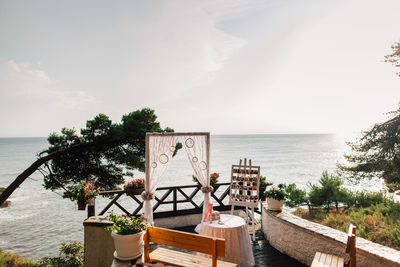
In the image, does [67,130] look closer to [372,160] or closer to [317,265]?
[317,265]

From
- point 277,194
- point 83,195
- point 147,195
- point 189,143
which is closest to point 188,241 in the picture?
point 147,195

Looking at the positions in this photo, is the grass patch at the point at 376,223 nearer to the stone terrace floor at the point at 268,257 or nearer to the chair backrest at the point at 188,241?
the stone terrace floor at the point at 268,257

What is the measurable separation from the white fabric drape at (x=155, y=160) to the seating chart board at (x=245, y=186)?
166 cm

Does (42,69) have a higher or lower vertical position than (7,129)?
higher

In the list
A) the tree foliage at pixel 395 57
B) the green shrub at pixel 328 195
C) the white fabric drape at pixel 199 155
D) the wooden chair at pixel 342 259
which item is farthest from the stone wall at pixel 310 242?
the tree foliage at pixel 395 57

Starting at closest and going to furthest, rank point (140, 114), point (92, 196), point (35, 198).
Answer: point (92, 196)
point (140, 114)
point (35, 198)

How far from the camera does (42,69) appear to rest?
2286 centimetres

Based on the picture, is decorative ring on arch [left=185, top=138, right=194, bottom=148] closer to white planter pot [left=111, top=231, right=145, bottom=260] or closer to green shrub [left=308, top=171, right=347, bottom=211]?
white planter pot [left=111, top=231, right=145, bottom=260]

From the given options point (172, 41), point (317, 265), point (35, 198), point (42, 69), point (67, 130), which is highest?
point (42, 69)

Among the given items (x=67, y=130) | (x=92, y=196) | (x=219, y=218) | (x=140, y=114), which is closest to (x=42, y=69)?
(x=67, y=130)

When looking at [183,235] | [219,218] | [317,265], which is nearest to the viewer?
[183,235]

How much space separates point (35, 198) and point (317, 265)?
1107 inches

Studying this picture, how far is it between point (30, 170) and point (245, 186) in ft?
25.6

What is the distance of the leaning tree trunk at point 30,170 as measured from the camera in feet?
28.6
